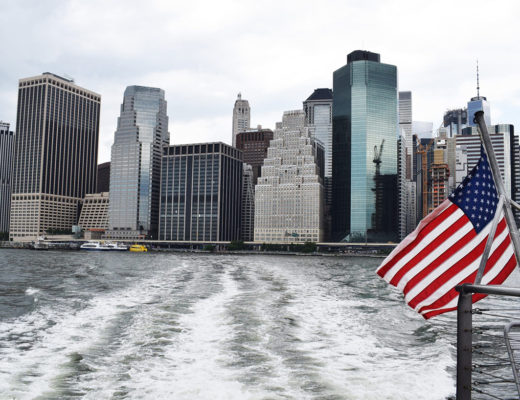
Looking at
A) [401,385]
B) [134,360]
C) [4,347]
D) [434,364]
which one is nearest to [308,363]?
[401,385]

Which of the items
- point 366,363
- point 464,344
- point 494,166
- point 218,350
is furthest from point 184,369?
point 494,166

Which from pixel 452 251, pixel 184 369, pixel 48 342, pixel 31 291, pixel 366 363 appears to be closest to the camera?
pixel 452 251

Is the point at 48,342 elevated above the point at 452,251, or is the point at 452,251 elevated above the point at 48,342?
the point at 452,251

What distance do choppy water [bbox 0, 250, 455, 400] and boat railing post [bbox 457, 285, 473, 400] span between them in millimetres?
5544

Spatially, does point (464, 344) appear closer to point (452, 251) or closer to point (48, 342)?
point (452, 251)

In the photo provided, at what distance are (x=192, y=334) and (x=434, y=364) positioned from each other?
29.1 ft

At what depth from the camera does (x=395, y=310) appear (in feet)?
85.6

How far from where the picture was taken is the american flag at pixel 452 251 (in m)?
7.66

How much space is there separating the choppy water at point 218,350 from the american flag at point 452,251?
470 centimetres

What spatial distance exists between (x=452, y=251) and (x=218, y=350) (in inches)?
394

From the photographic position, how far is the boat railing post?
617 centimetres

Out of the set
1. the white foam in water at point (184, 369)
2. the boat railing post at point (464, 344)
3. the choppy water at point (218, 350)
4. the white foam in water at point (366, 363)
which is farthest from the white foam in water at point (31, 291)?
the boat railing post at point (464, 344)

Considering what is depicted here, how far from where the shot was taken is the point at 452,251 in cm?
792

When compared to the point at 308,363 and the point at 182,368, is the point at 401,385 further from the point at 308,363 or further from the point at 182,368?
the point at 182,368
